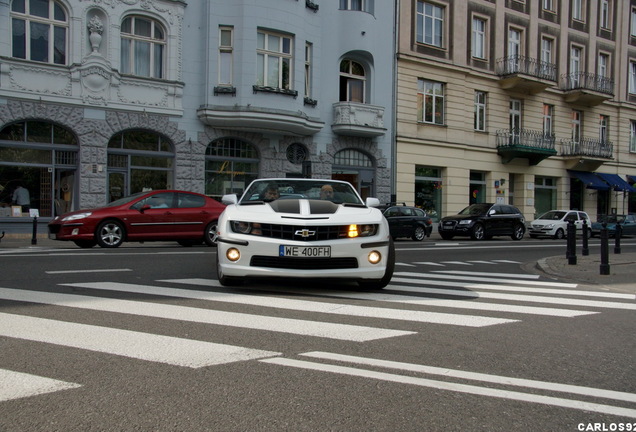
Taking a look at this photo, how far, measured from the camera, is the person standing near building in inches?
778

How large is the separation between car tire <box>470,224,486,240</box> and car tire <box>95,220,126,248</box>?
14885 millimetres

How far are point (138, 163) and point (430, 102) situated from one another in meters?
14.9

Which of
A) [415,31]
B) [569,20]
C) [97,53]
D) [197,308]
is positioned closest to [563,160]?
[569,20]

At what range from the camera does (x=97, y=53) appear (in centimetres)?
2053

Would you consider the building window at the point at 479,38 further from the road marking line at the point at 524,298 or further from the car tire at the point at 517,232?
the road marking line at the point at 524,298

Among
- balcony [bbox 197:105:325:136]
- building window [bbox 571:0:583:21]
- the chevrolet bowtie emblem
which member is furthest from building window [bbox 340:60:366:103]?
the chevrolet bowtie emblem

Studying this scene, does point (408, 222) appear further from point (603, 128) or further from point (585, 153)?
point (603, 128)

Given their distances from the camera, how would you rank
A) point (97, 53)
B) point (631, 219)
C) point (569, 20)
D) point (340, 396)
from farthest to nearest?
1. point (569, 20)
2. point (631, 219)
3. point (97, 53)
4. point (340, 396)

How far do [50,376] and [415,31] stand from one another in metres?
28.0

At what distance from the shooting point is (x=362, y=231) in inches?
281

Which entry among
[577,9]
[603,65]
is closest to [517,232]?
[577,9]

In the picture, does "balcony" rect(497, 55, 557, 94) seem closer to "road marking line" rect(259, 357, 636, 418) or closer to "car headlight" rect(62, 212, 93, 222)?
"car headlight" rect(62, 212, 93, 222)

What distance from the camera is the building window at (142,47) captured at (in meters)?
21.5

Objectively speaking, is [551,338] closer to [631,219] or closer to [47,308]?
[47,308]
